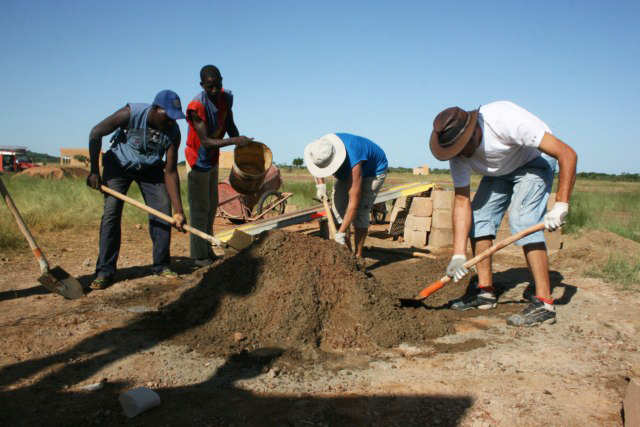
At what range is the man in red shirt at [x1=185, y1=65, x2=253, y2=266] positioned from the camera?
14.8 ft

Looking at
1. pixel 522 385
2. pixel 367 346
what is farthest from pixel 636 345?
pixel 367 346

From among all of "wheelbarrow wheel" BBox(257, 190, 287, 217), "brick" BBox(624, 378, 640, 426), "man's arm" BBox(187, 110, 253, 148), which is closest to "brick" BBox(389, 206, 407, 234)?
Answer: "wheelbarrow wheel" BBox(257, 190, 287, 217)

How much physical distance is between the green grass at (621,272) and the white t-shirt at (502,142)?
1959 mm

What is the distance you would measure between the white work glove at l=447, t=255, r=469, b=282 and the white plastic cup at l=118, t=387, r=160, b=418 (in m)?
2.21

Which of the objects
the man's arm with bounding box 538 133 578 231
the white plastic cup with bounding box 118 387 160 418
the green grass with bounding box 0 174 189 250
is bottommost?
Answer: the white plastic cup with bounding box 118 387 160 418

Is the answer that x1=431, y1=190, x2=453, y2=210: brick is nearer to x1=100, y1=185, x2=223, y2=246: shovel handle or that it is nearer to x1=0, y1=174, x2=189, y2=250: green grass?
x1=100, y1=185, x2=223, y2=246: shovel handle

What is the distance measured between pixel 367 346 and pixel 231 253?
1562mm

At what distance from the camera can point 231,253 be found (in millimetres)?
4070

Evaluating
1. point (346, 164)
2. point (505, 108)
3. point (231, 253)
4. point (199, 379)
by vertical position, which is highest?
point (505, 108)

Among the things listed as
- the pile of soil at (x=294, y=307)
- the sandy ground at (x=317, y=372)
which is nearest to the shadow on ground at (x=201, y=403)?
the sandy ground at (x=317, y=372)

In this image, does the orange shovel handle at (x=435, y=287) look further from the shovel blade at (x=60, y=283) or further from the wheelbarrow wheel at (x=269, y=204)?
the wheelbarrow wheel at (x=269, y=204)

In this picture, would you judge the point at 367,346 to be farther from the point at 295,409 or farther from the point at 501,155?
the point at 501,155

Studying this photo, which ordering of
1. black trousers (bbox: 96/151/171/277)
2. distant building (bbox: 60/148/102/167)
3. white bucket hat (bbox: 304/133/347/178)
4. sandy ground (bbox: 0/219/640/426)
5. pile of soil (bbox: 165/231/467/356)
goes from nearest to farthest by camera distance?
sandy ground (bbox: 0/219/640/426) → pile of soil (bbox: 165/231/467/356) → black trousers (bbox: 96/151/171/277) → white bucket hat (bbox: 304/133/347/178) → distant building (bbox: 60/148/102/167)

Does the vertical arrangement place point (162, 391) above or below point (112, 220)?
below
